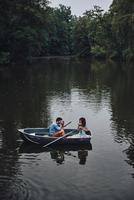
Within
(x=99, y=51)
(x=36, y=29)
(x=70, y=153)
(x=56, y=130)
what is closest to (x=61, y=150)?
(x=70, y=153)

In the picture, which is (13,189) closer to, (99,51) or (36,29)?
(36,29)

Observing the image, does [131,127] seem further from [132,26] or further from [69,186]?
[132,26]

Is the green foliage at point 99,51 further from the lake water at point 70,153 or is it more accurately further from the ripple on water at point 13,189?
the ripple on water at point 13,189

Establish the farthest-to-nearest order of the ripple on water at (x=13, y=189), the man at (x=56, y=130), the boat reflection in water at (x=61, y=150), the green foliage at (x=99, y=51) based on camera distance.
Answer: the green foliage at (x=99, y=51) < the man at (x=56, y=130) < the boat reflection in water at (x=61, y=150) < the ripple on water at (x=13, y=189)

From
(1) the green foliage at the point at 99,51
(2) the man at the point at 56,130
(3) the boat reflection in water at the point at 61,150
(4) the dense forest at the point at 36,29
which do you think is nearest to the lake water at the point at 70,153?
(3) the boat reflection in water at the point at 61,150

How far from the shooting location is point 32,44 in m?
92.2

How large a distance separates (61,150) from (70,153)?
0.76 metres

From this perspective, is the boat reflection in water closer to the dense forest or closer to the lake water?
the lake water

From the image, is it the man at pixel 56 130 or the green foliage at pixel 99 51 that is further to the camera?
the green foliage at pixel 99 51

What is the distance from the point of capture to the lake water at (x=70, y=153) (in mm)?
17688

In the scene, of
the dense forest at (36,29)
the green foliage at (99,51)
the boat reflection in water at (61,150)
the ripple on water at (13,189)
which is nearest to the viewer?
the ripple on water at (13,189)

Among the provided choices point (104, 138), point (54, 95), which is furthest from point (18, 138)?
point (54, 95)

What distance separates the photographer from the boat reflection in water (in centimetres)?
2290

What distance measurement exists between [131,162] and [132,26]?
186ft
